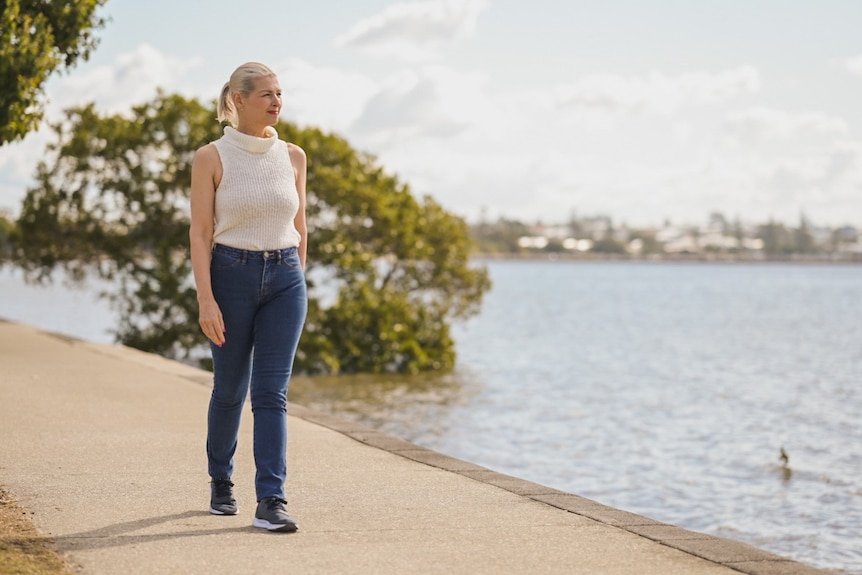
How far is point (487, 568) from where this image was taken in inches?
206

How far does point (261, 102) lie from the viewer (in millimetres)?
5820

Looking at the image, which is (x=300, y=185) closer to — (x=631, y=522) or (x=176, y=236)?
(x=631, y=522)

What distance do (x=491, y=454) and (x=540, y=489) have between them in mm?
8075

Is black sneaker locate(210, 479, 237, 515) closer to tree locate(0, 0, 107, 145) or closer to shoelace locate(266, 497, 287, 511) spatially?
shoelace locate(266, 497, 287, 511)

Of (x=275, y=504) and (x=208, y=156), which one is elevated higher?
(x=208, y=156)

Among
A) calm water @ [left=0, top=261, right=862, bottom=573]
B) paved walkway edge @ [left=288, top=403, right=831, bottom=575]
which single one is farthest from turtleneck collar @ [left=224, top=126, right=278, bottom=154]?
calm water @ [left=0, top=261, right=862, bottom=573]

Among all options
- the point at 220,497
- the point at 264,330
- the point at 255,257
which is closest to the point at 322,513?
the point at 220,497

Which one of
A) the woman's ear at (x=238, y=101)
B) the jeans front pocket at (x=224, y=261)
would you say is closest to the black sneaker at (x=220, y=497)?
the jeans front pocket at (x=224, y=261)

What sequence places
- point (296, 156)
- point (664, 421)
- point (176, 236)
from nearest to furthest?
point (296, 156)
point (664, 421)
point (176, 236)

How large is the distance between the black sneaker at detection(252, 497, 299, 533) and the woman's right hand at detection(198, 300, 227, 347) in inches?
31.8

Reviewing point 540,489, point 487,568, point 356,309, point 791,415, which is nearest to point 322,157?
point 356,309

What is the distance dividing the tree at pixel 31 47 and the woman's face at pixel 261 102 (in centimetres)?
741

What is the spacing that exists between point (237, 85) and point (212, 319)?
3.61 feet

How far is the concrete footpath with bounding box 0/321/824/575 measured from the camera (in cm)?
533
